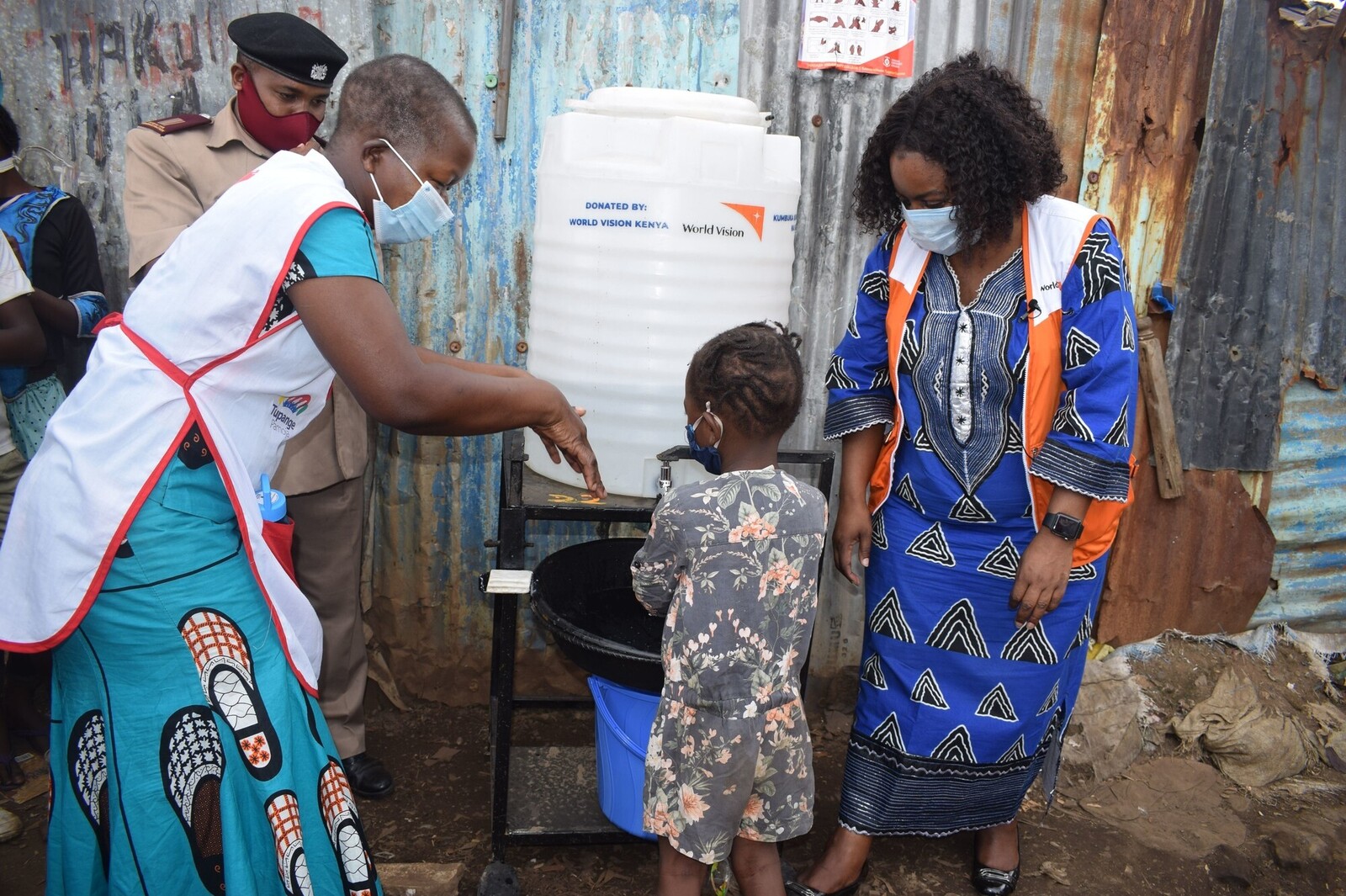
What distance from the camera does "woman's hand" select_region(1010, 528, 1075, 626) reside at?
2.37m

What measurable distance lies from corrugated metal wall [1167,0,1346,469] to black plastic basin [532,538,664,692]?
234cm

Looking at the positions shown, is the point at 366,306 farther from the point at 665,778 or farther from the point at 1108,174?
the point at 1108,174

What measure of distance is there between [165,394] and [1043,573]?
1.91 meters

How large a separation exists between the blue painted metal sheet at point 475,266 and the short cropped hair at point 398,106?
1.55 m

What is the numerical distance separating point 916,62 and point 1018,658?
2052 millimetres

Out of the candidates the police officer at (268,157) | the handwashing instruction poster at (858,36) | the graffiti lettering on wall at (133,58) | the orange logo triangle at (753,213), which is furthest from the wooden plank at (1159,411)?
the graffiti lettering on wall at (133,58)

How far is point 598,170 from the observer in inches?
105

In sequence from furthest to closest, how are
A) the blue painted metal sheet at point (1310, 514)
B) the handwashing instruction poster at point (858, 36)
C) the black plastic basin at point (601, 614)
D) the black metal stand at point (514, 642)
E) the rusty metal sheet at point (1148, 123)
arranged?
1. the blue painted metal sheet at point (1310, 514)
2. the rusty metal sheet at point (1148, 123)
3. the handwashing instruction poster at point (858, 36)
4. the black metal stand at point (514, 642)
5. the black plastic basin at point (601, 614)

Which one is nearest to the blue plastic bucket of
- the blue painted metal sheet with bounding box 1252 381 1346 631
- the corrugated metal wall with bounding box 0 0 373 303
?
the corrugated metal wall with bounding box 0 0 373 303

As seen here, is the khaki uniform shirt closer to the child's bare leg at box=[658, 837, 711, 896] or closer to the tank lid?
the tank lid

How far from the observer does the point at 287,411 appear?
1706 millimetres

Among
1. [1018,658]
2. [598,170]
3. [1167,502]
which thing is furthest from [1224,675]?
[598,170]

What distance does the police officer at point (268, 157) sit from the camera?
8.48 ft

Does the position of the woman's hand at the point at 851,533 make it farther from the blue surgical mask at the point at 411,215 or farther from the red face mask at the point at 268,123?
the red face mask at the point at 268,123
